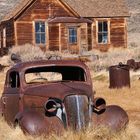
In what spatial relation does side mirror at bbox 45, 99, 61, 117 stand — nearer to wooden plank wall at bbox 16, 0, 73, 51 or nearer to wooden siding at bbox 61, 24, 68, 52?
wooden plank wall at bbox 16, 0, 73, 51

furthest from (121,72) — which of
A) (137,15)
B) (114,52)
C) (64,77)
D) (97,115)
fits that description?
(137,15)

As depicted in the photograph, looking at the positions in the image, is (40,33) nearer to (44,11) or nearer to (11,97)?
(44,11)

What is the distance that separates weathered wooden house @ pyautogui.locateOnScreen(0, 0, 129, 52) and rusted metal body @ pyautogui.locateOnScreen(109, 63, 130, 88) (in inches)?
683

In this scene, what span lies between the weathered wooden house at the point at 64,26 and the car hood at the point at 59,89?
27449 mm

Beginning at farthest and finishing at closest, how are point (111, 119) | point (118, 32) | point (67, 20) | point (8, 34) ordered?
point (118, 32)
point (8, 34)
point (67, 20)
point (111, 119)

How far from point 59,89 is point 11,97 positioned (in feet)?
4.56

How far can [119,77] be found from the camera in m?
20.2

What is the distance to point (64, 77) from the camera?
11.2 metres

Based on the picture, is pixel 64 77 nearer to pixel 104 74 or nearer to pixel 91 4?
pixel 104 74

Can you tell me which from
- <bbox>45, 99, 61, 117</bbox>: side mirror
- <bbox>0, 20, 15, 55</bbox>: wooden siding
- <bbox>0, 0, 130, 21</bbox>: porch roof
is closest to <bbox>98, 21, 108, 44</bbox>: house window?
<bbox>0, 0, 130, 21</bbox>: porch roof

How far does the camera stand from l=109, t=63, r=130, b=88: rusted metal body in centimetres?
2005

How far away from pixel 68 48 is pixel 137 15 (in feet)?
130

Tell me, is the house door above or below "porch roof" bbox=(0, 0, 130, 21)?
below

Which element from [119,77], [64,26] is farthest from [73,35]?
[119,77]
